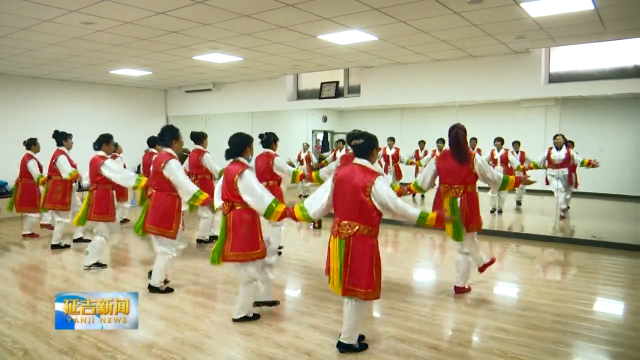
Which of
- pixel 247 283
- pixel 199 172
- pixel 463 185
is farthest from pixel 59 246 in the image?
pixel 463 185

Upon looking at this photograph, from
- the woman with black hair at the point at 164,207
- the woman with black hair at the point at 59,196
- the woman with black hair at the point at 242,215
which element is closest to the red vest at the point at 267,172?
the woman with black hair at the point at 164,207

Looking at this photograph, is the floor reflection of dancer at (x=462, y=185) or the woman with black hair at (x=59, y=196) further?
the woman with black hair at (x=59, y=196)

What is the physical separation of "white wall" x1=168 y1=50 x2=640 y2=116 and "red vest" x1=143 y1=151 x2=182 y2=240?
4.69 m

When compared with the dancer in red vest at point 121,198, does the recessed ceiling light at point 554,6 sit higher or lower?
higher

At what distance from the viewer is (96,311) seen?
2738mm

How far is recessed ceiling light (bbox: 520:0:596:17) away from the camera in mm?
4301

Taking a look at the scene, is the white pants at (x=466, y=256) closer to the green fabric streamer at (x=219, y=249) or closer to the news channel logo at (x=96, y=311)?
the green fabric streamer at (x=219, y=249)

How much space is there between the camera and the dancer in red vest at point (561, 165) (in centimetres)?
655

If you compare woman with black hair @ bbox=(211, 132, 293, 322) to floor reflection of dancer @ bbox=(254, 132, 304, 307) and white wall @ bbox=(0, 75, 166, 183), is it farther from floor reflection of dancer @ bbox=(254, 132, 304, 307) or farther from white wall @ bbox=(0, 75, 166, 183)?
white wall @ bbox=(0, 75, 166, 183)

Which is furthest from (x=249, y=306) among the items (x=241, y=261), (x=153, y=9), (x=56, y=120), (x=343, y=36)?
(x=56, y=120)

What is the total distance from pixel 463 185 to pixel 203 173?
3.58 m

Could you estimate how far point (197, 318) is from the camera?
343cm

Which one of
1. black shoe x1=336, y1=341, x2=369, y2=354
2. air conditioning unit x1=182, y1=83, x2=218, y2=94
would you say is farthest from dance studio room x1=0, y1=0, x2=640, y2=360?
air conditioning unit x1=182, y1=83, x2=218, y2=94

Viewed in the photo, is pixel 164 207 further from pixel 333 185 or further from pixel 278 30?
→ pixel 278 30
